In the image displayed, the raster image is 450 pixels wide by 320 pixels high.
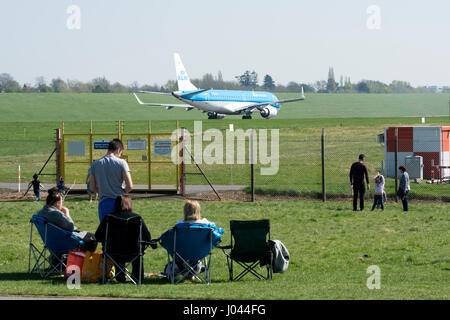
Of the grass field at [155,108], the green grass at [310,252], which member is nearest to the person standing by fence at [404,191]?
the green grass at [310,252]

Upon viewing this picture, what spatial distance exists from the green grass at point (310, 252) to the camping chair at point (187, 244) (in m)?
0.22

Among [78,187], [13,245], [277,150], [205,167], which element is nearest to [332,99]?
[277,150]

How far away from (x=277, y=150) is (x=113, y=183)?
31892mm

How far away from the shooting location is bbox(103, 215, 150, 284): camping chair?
10281mm

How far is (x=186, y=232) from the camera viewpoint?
34.7ft

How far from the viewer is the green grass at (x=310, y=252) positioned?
31.1ft

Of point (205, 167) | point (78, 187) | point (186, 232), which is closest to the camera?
point (186, 232)

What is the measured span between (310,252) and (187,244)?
3.38 m

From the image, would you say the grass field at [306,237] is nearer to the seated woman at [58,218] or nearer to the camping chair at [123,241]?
the camping chair at [123,241]

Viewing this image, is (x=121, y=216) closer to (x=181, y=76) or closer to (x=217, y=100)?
(x=217, y=100)

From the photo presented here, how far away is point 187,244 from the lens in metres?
10.6

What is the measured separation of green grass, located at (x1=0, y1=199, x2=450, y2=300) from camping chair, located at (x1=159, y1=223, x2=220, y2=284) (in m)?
0.22
